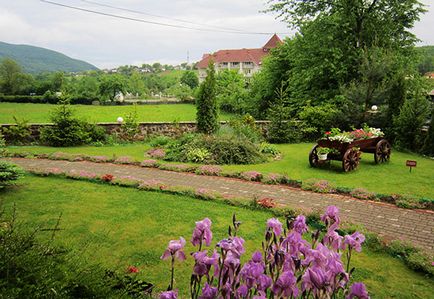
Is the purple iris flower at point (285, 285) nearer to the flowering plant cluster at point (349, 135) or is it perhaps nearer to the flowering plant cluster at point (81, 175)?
the flowering plant cluster at point (81, 175)

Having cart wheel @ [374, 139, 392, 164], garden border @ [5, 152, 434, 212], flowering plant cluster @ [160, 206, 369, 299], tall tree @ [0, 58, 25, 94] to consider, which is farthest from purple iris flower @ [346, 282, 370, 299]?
tall tree @ [0, 58, 25, 94]

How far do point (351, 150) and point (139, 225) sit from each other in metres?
6.44

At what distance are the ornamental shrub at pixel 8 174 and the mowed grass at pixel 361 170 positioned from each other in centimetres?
476

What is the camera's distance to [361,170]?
9734 millimetres

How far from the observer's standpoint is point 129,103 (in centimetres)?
3912

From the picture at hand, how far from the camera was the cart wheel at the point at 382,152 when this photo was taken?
10297mm

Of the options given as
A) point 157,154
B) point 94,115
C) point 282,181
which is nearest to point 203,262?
point 282,181

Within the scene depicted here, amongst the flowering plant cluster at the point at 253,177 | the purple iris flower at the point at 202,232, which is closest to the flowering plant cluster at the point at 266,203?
the flowering plant cluster at the point at 253,177

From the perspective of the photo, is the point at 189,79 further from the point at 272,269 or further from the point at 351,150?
the point at 272,269

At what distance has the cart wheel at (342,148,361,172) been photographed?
30.0 ft

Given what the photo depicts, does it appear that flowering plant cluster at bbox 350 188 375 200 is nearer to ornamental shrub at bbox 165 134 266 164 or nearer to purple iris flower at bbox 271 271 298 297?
ornamental shrub at bbox 165 134 266 164

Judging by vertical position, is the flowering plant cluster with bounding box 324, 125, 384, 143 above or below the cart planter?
above

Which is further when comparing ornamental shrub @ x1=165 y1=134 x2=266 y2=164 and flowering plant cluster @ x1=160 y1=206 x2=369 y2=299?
ornamental shrub @ x1=165 y1=134 x2=266 y2=164

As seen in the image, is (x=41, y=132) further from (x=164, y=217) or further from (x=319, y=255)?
(x=319, y=255)
